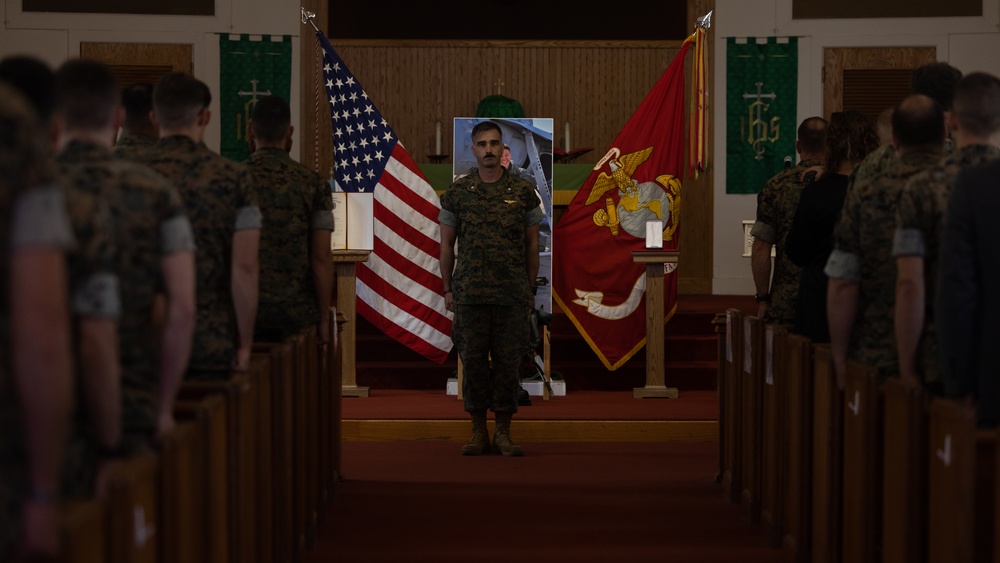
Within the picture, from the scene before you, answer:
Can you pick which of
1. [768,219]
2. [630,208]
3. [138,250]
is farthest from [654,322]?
[138,250]

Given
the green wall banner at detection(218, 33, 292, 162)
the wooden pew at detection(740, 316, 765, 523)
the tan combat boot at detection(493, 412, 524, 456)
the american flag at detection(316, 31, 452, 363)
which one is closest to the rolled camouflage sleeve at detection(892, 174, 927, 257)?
the wooden pew at detection(740, 316, 765, 523)

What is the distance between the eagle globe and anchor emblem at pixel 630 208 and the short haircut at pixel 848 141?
142 inches

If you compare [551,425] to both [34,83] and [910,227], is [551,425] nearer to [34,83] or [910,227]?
[910,227]

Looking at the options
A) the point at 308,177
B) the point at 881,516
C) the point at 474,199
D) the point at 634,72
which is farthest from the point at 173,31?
the point at 881,516

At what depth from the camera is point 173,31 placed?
451 inches

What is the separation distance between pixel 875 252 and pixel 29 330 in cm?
256

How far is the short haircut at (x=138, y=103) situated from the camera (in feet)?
12.6

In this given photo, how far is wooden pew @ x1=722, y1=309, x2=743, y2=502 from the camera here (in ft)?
17.6

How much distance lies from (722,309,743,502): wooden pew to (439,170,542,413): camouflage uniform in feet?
3.72

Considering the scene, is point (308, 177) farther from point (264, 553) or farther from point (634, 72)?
point (634, 72)

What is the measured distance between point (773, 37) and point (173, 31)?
Answer: 5470mm

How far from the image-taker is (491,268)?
621 centimetres

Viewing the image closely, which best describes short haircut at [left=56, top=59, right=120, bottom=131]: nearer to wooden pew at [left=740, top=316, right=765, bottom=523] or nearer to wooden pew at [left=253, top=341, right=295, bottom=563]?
wooden pew at [left=253, top=341, right=295, bottom=563]

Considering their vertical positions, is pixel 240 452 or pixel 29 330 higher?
pixel 29 330
